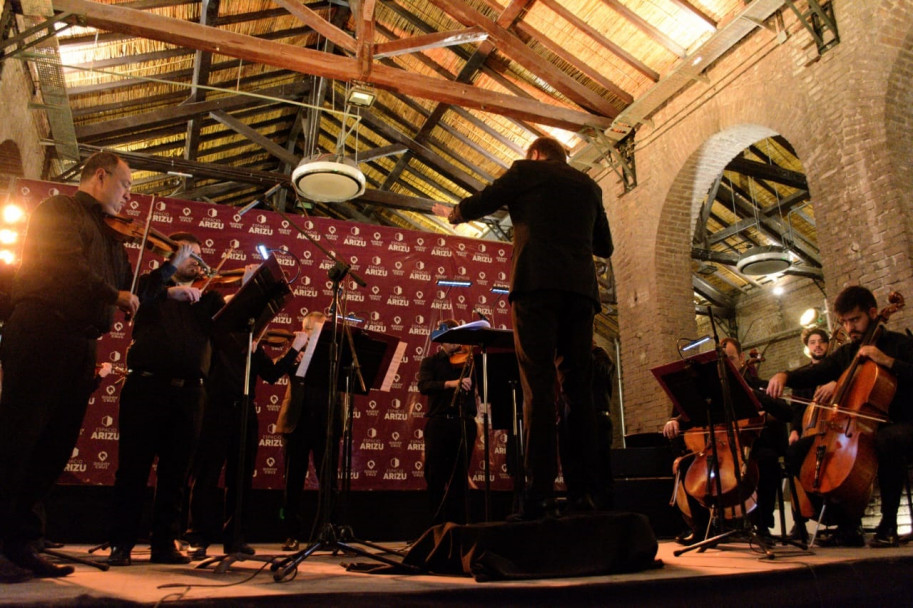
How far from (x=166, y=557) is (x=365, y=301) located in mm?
4482

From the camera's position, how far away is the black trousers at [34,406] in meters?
2.35

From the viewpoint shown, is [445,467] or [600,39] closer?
[445,467]

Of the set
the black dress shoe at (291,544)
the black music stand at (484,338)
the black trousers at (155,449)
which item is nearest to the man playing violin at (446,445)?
the black dress shoe at (291,544)

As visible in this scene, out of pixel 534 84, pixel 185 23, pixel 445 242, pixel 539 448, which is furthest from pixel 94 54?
pixel 539 448

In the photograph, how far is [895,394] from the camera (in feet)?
12.5

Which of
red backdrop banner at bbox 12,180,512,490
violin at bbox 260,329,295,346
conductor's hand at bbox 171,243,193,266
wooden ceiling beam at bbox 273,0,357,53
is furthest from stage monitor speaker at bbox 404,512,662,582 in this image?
wooden ceiling beam at bbox 273,0,357,53

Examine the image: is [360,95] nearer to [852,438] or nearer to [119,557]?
[119,557]

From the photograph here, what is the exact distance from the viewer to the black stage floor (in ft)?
5.81

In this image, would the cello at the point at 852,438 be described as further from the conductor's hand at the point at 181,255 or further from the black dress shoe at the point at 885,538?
the conductor's hand at the point at 181,255

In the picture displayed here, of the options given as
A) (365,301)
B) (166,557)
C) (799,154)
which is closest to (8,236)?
(365,301)

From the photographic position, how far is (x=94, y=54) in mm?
8633

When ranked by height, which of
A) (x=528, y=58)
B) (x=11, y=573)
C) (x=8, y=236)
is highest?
(x=528, y=58)

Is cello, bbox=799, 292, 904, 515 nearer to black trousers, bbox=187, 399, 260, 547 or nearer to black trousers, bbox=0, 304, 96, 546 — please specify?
black trousers, bbox=187, 399, 260, 547

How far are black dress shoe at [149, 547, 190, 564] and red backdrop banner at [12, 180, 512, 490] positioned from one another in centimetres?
335
